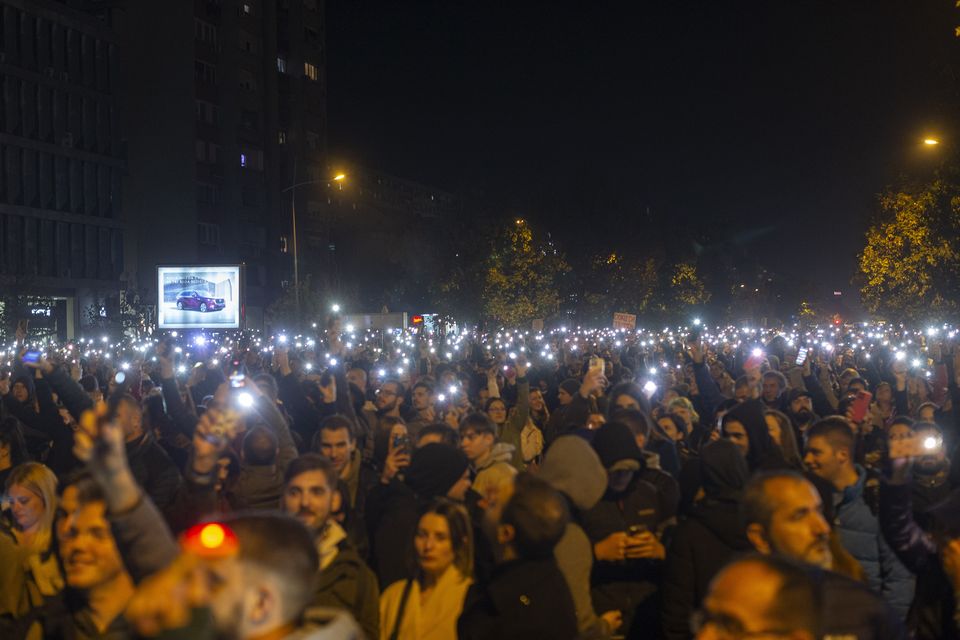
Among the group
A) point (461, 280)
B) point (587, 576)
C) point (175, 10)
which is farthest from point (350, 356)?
point (175, 10)

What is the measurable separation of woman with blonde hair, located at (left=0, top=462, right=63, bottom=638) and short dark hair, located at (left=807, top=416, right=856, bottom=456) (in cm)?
Answer: 382

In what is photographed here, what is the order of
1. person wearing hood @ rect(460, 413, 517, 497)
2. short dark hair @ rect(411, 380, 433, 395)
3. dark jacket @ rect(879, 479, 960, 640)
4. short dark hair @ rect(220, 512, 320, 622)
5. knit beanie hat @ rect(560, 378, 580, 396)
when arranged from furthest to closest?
1. knit beanie hat @ rect(560, 378, 580, 396)
2. short dark hair @ rect(411, 380, 433, 395)
3. person wearing hood @ rect(460, 413, 517, 497)
4. dark jacket @ rect(879, 479, 960, 640)
5. short dark hair @ rect(220, 512, 320, 622)

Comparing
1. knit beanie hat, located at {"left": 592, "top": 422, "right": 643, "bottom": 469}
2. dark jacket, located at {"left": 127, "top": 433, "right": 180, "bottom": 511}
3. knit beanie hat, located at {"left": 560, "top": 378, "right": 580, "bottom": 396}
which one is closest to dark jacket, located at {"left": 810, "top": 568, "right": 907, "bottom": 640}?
knit beanie hat, located at {"left": 592, "top": 422, "right": 643, "bottom": 469}

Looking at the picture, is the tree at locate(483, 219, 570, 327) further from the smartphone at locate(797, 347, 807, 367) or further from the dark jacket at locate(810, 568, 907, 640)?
the dark jacket at locate(810, 568, 907, 640)

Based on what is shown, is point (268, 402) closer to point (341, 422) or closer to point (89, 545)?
point (341, 422)

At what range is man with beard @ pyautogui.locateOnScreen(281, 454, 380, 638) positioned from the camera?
177 inches

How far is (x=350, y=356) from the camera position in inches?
963

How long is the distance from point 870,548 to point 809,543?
1.45 metres

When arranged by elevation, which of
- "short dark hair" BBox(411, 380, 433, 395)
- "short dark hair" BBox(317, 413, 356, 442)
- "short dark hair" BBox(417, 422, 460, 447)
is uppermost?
"short dark hair" BBox(411, 380, 433, 395)

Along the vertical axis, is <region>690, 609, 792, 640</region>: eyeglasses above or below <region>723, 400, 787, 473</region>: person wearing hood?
below

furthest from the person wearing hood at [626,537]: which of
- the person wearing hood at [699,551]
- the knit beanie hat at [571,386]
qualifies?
the knit beanie hat at [571,386]

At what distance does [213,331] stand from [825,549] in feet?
108

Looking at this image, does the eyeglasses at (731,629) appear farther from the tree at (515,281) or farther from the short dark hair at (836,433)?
the tree at (515,281)

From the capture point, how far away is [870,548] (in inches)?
204
